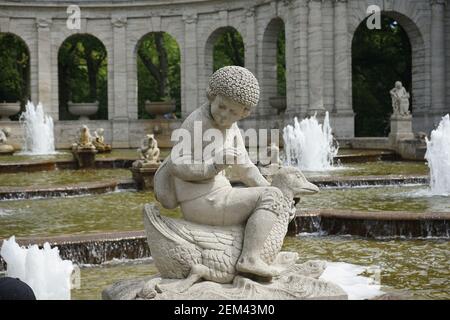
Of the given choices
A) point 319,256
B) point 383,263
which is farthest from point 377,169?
point 383,263

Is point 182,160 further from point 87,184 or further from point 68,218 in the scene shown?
point 87,184

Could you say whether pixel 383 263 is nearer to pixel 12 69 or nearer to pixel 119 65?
pixel 119 65

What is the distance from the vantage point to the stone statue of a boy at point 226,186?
544cm

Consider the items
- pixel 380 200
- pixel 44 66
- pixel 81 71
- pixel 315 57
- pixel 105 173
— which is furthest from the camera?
pixel 81 71

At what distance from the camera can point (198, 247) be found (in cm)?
547

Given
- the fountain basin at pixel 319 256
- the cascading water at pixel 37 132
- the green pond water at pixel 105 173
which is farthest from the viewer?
the cascading water at pixel 37 132

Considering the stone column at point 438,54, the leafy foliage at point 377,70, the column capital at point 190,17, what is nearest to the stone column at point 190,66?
the column capital at point 190,17

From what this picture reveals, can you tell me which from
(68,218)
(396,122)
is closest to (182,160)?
(68,218)

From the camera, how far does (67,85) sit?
45.0 m

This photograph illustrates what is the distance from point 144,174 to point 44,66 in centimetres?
2105

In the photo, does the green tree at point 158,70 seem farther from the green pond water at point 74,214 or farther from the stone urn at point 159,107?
the green pond water at point 74,214

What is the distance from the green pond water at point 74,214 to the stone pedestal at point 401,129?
39.9ft

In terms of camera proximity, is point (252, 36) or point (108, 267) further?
point (252, 36)

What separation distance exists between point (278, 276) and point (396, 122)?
2013 centimetres
